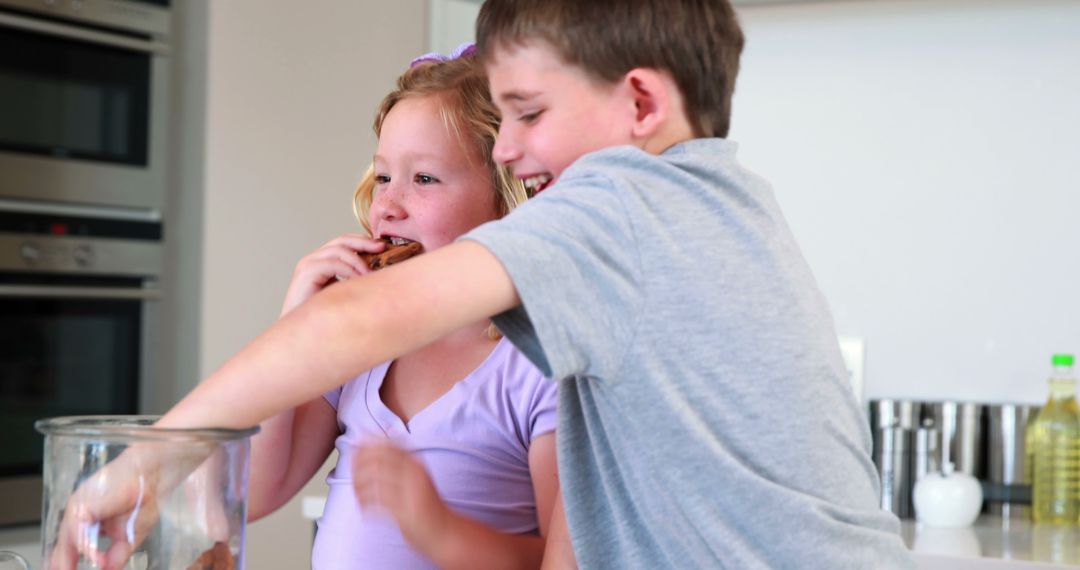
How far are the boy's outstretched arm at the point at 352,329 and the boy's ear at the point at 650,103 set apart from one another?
185 millimetres

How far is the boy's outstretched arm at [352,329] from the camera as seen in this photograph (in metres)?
0.58

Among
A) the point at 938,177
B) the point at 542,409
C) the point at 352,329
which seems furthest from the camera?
the point at 938,177

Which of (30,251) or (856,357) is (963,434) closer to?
(856,357)

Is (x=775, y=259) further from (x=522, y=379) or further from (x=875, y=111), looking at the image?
(x=875, y=111)

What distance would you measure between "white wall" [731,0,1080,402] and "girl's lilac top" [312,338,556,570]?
1.68 metres

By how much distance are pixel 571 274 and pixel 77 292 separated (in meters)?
2.02

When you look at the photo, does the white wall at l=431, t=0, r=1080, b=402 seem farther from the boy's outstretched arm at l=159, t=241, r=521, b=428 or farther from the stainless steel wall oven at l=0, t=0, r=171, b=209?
the boy's outstretched arm at l=159, t=241, r=521, b=428

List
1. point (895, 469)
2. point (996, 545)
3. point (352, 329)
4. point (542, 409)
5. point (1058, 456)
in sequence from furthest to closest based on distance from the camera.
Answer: point (895, 469) < point (1058, 456) < point (996, 545) < point (542, 409) < point (352, 329)

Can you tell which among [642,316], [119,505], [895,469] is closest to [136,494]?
[119,505]

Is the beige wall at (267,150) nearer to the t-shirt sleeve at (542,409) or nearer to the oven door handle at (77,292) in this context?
the oven door handle at (77,292)

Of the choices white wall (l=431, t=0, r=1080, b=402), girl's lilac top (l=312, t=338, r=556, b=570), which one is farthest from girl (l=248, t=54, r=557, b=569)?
white wall (l=431, t=0, r=1080, b=402)

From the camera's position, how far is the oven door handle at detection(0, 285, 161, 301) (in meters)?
2.30

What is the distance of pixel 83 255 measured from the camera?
2.44 meters

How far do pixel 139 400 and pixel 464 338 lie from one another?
165 centimetres
